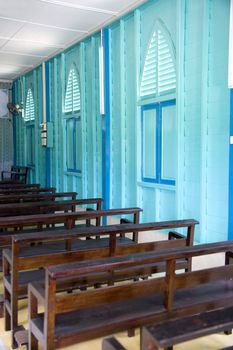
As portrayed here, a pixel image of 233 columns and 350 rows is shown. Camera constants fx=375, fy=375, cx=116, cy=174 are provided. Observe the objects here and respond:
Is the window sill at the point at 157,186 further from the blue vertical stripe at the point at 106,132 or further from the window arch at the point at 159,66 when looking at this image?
the window arch at the point at 159,66

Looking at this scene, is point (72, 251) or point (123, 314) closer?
point (123, 314)

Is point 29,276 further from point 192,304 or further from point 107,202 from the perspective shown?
point 107,202

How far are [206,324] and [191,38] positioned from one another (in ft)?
10.2

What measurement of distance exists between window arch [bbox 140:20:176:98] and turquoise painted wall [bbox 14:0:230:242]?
0.09 m

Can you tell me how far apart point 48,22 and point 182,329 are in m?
4.90

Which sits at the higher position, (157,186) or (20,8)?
(20,8)

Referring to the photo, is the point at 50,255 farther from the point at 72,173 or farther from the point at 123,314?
the point at 72,173

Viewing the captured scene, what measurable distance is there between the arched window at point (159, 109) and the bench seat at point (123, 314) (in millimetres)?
2166

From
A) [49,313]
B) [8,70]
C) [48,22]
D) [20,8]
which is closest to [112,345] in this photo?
[49,313]

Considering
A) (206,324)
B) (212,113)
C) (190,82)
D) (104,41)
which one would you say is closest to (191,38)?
(190,82)

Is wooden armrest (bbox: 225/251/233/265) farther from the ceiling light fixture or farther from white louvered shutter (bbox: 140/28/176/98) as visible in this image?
the ceiling light fixture

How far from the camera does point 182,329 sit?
141cm

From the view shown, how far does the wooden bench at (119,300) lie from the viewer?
1803 mm

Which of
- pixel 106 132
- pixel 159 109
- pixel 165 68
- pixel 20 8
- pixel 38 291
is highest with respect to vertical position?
pixel 20 8
